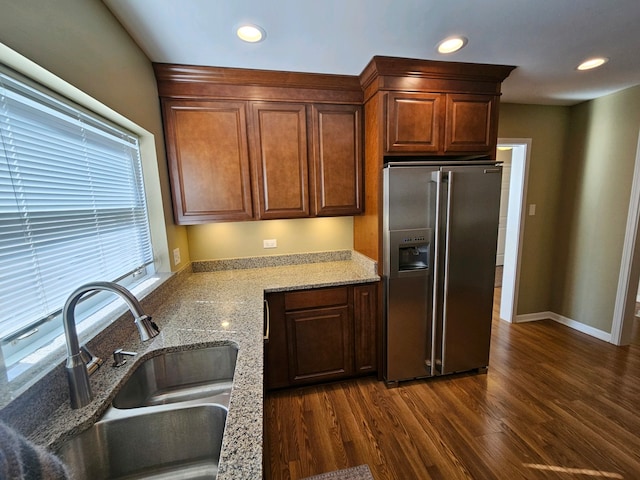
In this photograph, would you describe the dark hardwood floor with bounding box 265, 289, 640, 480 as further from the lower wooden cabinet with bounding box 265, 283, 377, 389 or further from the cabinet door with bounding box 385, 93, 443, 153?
the cabinet door with bounding box 385, 93, 443, 153

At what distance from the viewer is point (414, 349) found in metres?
2.05

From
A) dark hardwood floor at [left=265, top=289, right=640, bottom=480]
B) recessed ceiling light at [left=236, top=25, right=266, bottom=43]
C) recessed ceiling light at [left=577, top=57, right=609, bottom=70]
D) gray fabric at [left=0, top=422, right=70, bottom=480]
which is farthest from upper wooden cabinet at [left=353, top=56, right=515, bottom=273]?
gray fabric at [left=0, top=422, right=70, bottom=480]

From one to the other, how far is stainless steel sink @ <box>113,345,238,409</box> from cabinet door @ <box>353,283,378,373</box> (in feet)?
3.55

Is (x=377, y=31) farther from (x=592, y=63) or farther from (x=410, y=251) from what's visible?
(x=592, y=63)

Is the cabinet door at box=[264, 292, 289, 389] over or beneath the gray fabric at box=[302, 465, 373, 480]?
over

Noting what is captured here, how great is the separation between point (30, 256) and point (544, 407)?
2.98m

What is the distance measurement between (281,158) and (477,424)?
7.57ft

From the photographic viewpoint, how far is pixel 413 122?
188 cm

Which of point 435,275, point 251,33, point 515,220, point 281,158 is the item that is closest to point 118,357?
point 281,158

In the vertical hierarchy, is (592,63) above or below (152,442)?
above

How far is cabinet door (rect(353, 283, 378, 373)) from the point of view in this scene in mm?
2035

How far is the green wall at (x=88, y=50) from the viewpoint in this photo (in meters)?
0.81

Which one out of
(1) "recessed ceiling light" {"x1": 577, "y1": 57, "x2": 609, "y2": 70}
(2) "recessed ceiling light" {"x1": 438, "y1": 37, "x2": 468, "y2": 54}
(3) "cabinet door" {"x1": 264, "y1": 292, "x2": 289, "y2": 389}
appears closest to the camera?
(2) "recessed ceiling light" {"x1": 438, "y1": 37, "x2": 468, "y2": 54}

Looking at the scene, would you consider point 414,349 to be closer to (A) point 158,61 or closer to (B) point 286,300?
(B) point 286,300
